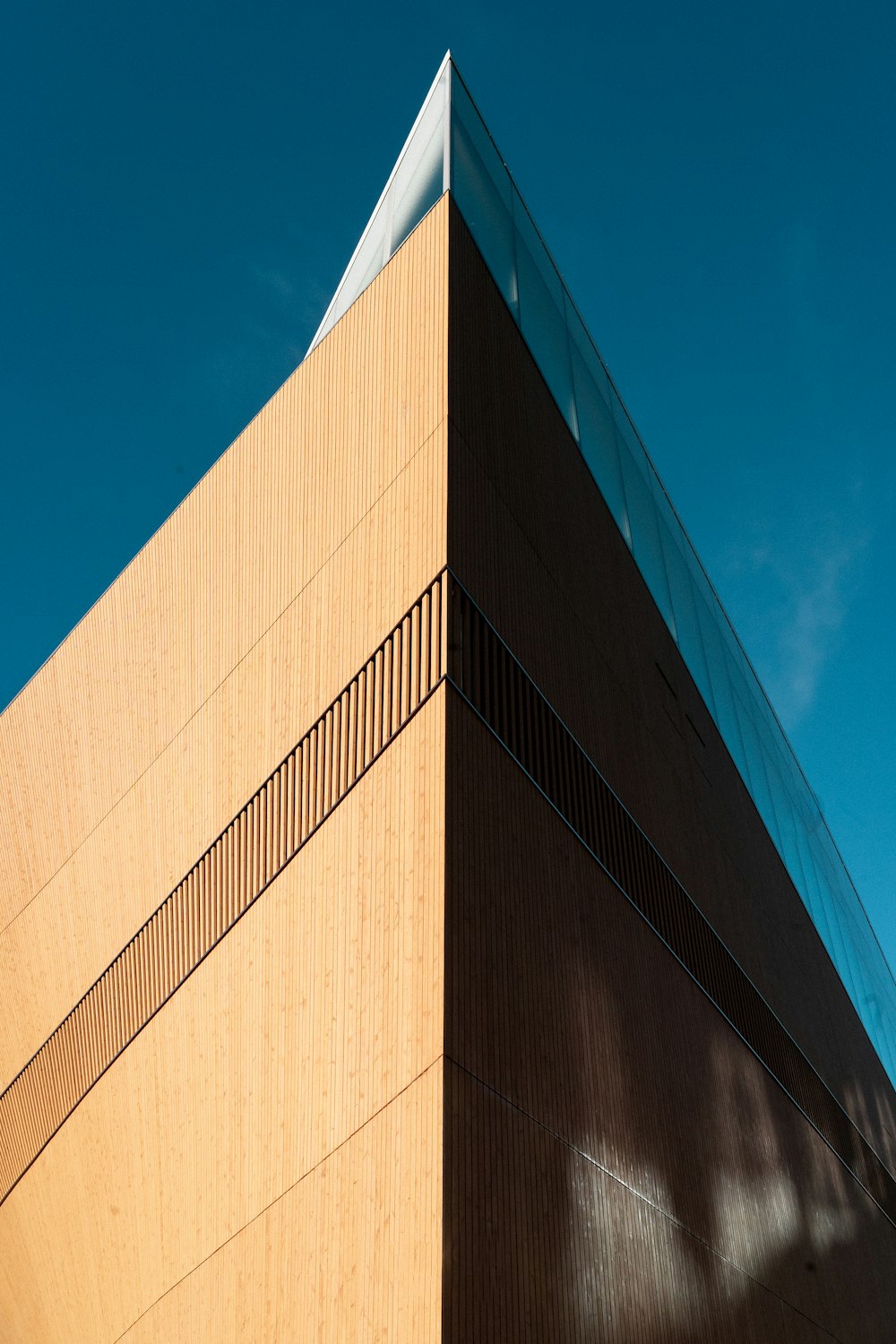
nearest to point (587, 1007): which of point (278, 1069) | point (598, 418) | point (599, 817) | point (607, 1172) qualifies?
point (607, 1172)

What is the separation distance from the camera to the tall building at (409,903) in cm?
608

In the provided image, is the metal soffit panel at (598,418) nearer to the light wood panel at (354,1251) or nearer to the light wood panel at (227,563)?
the light wood panel at (227,563)

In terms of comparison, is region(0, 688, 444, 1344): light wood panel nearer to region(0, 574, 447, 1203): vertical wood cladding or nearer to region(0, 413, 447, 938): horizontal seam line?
region(0, 574, 447, 1203): vertical wood cladding

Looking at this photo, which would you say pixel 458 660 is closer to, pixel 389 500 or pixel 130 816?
pixel 389 500

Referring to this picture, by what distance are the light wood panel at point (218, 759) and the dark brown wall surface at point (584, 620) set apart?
1.47 feet

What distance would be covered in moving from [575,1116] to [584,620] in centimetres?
436

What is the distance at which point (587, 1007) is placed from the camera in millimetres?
7320

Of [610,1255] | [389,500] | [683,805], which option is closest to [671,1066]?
[610,1255]

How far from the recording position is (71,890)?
34.3 feet

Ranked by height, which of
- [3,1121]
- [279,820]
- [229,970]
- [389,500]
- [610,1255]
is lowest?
[610,1255]

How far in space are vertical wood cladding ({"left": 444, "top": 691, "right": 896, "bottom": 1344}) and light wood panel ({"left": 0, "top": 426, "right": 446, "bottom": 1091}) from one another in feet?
4.76

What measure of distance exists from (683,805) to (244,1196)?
237 inches

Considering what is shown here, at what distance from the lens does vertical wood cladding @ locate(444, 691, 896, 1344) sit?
18.7ft

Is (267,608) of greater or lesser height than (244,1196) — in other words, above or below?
above
